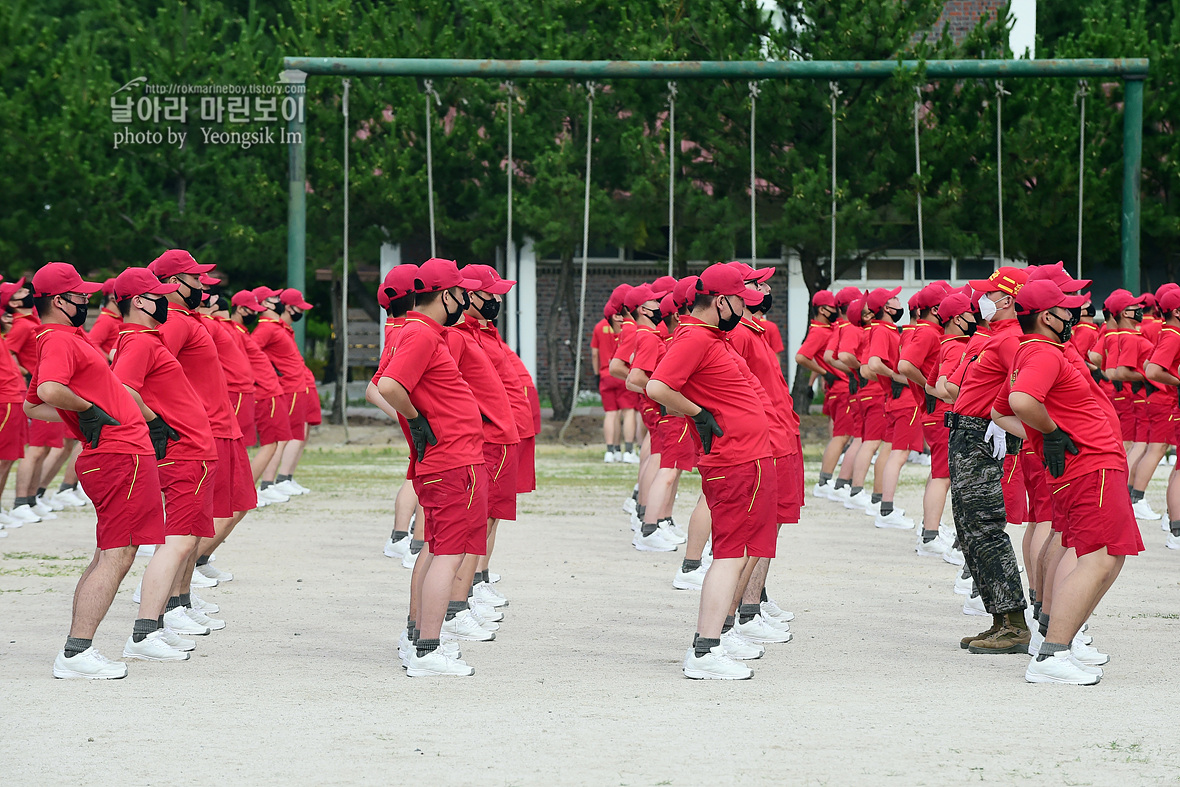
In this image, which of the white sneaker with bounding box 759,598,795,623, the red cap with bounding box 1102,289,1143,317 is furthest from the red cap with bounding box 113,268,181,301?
the red cap with bounding box 1102,289,1143,317

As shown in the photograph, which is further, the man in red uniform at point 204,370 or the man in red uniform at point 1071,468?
the man in red uniform at point 204,370

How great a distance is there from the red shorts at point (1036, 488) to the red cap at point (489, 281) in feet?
9.43

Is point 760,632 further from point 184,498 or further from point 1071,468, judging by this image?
point 184,498

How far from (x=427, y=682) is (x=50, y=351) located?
7.45 feet

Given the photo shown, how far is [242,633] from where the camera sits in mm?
7727

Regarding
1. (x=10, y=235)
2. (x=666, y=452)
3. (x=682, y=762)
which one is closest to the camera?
(x=682, y=762)

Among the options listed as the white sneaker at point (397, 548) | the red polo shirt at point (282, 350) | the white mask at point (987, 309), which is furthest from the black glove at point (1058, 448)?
the red polo shirt at point (282, 350)

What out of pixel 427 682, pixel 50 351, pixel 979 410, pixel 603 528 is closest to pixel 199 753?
pixel 427 682

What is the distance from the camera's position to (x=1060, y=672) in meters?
6.46

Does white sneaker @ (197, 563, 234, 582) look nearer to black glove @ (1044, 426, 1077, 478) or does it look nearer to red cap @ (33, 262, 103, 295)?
red cap @ (33, 262, 103, 295)

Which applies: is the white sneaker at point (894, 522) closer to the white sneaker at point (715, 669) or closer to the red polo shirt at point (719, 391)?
the red polo shirt at point (719, 391)

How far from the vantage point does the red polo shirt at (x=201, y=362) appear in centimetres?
732

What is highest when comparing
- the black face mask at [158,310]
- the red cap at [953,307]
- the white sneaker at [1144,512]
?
the red cap at [953,307]

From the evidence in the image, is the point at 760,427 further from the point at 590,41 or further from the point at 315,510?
the point at 590,41
